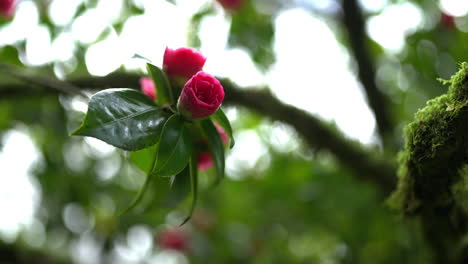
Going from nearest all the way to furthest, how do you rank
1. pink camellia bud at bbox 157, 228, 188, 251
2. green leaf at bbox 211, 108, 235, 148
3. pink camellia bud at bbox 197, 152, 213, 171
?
green leaf at bbox 211, 108, 235, 148
pink camellia bud at bbox 197, 152, 213, 171
pink camellia bud at bbox 157, 228, 188, 251

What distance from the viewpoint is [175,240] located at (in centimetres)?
176

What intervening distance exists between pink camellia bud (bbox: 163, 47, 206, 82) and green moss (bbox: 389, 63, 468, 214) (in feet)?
0.95

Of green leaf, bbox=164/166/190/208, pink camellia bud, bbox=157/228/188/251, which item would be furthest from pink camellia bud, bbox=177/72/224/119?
pink camellia bud, bbox=157/228/188/251

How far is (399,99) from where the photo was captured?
1.70m

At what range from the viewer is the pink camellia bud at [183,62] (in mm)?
639

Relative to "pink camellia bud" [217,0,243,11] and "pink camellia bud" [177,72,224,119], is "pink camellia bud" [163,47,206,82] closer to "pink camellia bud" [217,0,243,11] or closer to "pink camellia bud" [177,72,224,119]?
"pink camellia bud" [177,72,224,119]

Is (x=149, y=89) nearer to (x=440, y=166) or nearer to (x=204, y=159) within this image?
(x=204, y=159)

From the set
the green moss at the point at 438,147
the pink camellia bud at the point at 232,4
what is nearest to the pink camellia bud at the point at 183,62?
the green moss at the point at 438,147

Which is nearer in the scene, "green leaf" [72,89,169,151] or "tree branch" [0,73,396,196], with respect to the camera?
"green leaf" [72,89,169,151]

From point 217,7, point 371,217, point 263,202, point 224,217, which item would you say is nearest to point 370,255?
point 371,217

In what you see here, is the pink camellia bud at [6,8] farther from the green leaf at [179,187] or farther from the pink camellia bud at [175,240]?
the pink camellia bud at [175,240]

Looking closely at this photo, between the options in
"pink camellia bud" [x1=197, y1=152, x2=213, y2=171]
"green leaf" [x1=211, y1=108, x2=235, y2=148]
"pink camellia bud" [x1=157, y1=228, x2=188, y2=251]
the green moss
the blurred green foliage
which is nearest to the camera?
the green moss

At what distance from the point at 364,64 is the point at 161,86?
3.50 ft

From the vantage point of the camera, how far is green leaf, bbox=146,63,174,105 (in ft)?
2.11
